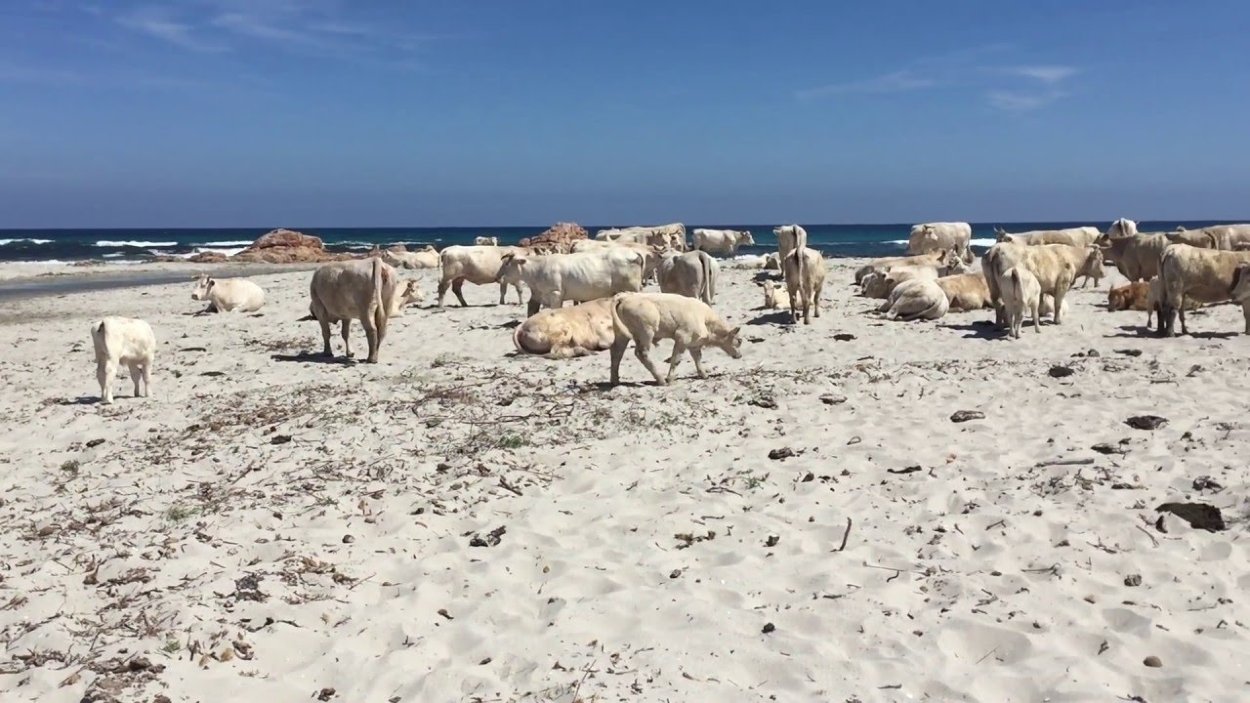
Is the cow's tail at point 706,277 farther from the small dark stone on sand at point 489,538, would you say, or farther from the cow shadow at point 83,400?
the small dark stone on sand at point 489,538

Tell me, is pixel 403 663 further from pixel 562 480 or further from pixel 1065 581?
pixel 1065 581

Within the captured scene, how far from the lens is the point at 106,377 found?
401 inches

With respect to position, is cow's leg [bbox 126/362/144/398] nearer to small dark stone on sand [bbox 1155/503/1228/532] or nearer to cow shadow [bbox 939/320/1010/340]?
small dark stone on sand [bbox 1155/503/1228/532]

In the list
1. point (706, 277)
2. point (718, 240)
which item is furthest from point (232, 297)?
point (718, 240)

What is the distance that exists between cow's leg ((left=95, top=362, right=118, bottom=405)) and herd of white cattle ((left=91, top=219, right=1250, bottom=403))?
1 cm

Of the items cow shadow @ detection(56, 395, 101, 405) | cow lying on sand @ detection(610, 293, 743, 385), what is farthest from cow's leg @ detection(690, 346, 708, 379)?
cow shadow @ detection(56, 395, 101, 405)

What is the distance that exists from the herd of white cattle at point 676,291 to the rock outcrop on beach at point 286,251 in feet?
81.1

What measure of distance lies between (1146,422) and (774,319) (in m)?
9.28

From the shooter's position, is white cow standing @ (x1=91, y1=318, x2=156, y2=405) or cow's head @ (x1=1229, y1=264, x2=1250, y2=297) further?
cow's head @ (x1=1229, y1=264, x2=1250, y2=297)

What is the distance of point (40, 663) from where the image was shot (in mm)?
4426

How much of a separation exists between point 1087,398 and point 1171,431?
146 cm

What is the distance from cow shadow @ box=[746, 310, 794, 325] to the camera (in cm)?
1623

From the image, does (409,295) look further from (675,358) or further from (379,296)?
(675,358)

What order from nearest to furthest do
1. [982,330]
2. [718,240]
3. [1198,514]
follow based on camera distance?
[1198,514], [982,330], [718,240]
